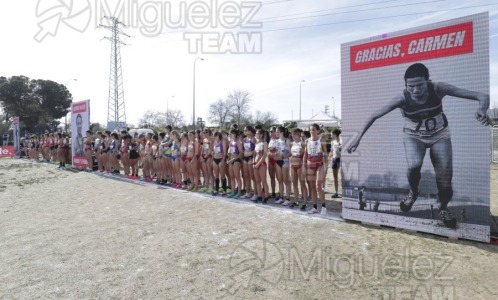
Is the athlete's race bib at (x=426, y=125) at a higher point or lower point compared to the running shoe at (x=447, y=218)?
higher

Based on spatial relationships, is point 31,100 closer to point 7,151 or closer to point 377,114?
point 7,151

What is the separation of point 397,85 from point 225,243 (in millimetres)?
4129

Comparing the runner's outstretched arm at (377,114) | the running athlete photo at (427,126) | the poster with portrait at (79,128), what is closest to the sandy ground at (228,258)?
the running athlete photo at (427,126)

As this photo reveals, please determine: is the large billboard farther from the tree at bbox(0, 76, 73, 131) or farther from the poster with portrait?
the tree at bbox(0, 76, 73, 131)

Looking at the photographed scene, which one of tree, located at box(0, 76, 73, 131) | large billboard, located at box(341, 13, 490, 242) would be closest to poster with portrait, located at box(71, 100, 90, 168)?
large billboard, located at box(341, 13, 490, 242)

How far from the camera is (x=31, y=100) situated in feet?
172

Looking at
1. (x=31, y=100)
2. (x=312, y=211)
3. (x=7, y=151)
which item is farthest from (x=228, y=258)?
(x=31, y=100)

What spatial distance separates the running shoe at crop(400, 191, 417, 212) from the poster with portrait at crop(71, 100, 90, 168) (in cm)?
1435

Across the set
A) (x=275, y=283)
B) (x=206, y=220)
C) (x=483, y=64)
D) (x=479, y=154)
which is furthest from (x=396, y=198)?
(x=206, y=220)

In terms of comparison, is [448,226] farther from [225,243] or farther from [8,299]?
[8,299]

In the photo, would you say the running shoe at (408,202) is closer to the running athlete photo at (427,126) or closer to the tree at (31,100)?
the running athlete photo at (427,126)

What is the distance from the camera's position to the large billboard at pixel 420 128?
16.7 ft

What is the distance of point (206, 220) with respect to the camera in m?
6.68

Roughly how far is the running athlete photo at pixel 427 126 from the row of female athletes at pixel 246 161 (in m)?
1.76
